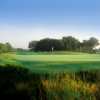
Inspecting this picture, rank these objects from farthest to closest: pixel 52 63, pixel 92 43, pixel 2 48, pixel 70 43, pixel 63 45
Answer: pixel 92 43 → pixel 70 43 → pixel 63 45 → pixel 2 48 → pixel 52 63

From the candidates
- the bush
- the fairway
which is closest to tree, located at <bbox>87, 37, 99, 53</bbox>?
the fairway

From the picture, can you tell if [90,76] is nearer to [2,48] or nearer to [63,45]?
[2,48]

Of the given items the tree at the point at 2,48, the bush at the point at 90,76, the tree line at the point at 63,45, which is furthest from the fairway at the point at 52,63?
the tree line at the point at 63,45

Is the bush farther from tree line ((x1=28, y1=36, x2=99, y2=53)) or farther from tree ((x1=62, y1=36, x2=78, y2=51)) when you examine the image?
tree ((x1=62, y1=36, x2=78, y2=51))

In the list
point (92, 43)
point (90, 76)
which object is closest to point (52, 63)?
point (90, 76)

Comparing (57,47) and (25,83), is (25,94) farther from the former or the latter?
(57,47)

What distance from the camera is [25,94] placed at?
5.21 metres

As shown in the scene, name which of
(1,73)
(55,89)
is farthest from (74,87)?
(1,73)

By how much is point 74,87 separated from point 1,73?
4.38 meters

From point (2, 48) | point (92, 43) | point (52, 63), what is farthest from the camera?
point (92, 43)

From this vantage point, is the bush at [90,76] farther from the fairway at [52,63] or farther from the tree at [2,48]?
the tree at [2,48]

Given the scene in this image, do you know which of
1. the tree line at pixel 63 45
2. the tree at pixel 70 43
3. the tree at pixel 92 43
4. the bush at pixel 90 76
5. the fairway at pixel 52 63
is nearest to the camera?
the bush at pixel 90 76

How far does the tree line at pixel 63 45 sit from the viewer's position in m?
36.4

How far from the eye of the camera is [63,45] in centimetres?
3697
